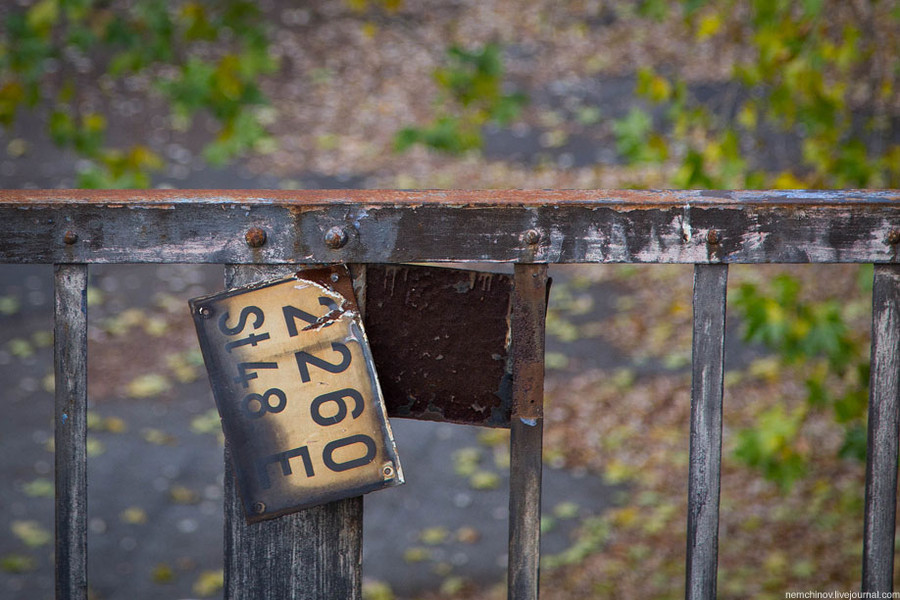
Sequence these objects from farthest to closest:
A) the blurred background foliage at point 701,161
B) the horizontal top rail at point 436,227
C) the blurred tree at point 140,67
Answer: the blurred tree at point 140,67
the blurred background foliage at point 701,161
the horizontal top rail at point 436,227

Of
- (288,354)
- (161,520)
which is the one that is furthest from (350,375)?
(161,520)

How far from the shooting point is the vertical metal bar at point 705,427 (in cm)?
123

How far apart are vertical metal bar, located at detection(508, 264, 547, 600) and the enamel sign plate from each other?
A: 0.56ft

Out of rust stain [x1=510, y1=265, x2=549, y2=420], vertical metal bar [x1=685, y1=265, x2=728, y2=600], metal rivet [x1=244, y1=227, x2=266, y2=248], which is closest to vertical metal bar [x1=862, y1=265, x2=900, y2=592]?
vertical metal bar [x1=685, y1=265, x2=728, y2=600]

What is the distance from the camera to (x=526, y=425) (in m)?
1.22

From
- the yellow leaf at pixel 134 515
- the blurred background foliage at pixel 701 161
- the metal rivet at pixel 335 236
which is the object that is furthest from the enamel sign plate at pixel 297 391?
the yellow leaf at pixel 134 515

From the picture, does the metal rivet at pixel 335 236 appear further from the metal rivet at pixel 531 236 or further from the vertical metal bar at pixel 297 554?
→ the vertical metal bar at pixel 297 554

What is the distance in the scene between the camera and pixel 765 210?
3.92 ft

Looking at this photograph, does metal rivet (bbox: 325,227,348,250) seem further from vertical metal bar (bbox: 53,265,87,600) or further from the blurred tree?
the blurred tree

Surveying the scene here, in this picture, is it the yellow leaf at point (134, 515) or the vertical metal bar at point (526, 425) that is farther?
the yellow leaf at point (134, 515)

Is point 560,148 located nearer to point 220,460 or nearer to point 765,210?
point 220,460

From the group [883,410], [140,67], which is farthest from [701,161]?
[140,67]

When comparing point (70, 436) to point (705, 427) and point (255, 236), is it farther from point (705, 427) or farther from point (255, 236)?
point (705, 427)

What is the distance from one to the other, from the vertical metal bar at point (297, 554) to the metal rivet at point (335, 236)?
340 mm
